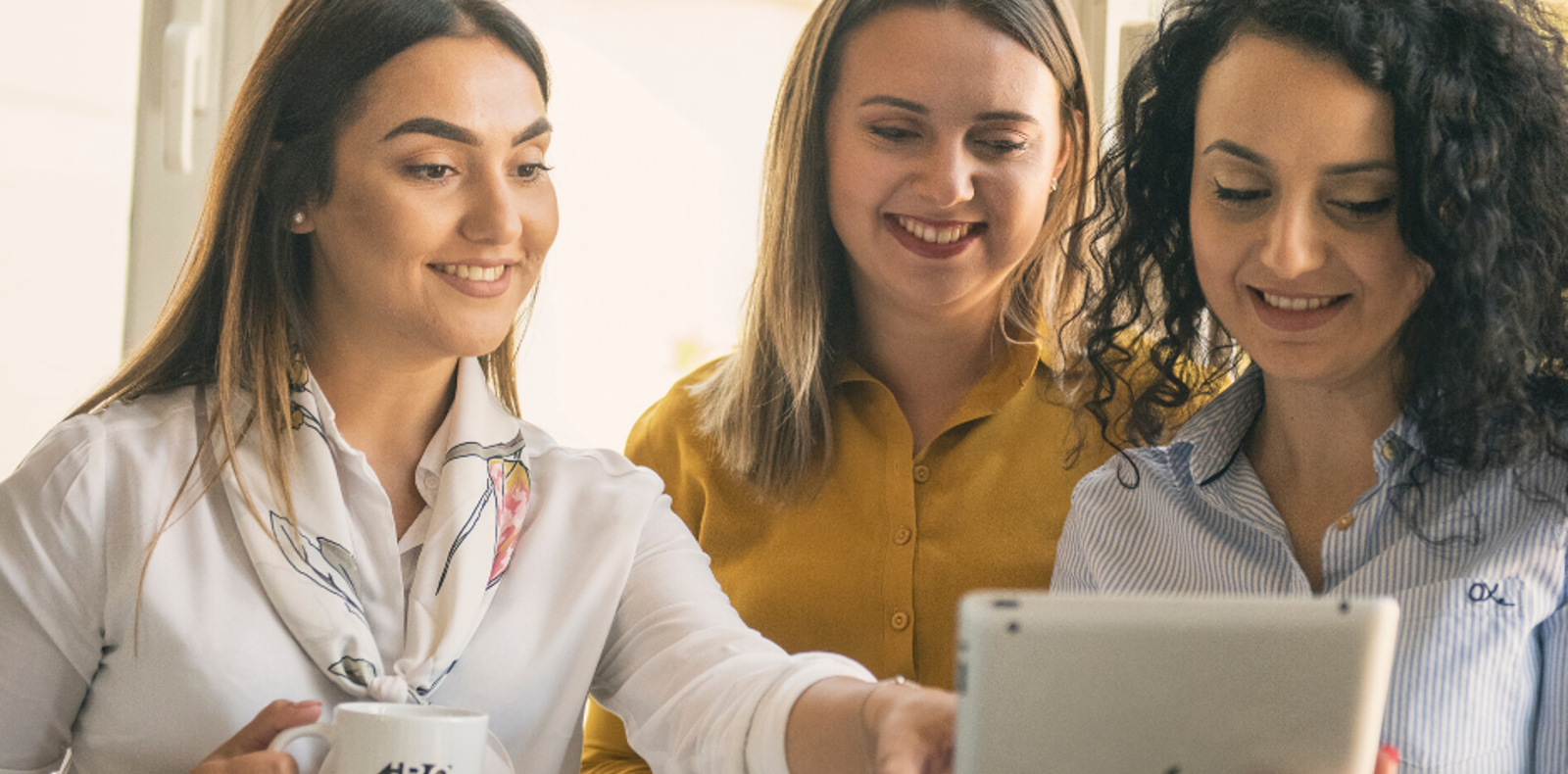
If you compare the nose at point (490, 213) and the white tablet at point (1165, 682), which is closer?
the white tablet at point (1165, 682)

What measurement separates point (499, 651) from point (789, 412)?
0.57 meters

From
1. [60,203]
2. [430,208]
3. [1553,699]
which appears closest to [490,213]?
[430,208]

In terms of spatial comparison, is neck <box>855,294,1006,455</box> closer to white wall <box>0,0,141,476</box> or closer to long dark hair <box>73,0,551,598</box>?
long dark hair <box>73,0,551,598</box>

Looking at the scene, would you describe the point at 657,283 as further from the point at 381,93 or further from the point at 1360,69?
the point at 1360,69

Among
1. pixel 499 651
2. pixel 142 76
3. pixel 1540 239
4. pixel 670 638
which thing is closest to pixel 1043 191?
pixel 1540 239

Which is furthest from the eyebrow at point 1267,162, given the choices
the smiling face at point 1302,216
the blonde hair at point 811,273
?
the blonde hair at point 811,273

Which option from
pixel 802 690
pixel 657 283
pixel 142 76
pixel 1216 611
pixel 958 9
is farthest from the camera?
pixel 657 283

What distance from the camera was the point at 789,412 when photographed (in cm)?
177

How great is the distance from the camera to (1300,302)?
1.24 m

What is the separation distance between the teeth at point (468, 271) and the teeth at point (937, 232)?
1.84 feet

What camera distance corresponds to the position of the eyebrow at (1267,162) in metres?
1.19

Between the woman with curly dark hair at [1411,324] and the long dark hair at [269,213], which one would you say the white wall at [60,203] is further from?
the woman with curly dark hair at [1411,324]

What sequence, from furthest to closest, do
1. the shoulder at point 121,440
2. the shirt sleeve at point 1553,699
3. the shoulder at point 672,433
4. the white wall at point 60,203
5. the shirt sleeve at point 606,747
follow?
the white wall at point 60,203, the shoulder at point 672,433, the shirt sleeve at point 606,747, the shoulder at point 121,440, the shirt sleeve at point 1553,699

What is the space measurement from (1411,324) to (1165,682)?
71 centimetres
